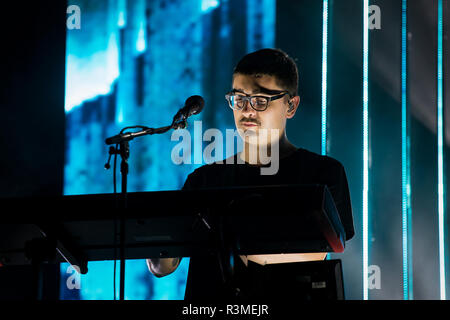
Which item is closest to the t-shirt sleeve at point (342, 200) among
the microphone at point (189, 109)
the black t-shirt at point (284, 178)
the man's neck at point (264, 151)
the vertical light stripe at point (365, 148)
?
the black t-shirt at point (284, 178)

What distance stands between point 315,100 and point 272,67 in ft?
3.72

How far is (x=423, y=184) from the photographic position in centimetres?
351

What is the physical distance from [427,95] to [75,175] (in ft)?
6.72

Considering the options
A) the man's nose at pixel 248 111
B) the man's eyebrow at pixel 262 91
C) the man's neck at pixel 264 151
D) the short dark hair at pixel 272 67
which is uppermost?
the short dark hair at pixel 272 67

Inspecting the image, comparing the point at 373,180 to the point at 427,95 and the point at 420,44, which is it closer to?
the point at 427,95

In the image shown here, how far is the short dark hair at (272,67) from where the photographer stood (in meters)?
2.50

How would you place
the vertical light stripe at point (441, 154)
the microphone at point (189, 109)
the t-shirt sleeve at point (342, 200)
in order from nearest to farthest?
the microphone at point (189, 109), the t-shirt sleeve at point (342, 200), the vertical light stripe at point (441, 154)

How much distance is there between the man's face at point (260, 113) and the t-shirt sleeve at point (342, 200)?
30 cm

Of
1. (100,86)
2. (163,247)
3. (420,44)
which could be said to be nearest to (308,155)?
(163,247)

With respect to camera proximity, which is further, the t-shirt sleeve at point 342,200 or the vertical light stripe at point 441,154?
the vertical light stripe at point 441,154

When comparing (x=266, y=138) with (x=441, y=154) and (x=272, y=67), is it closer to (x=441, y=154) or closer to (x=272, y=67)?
(x=272, y=67)

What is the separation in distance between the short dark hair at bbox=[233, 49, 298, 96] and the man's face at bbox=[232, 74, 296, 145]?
21mm

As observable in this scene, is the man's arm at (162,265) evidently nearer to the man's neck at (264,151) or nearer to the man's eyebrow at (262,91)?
the man's neck at (264,151)

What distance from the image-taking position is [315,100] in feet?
11.9
